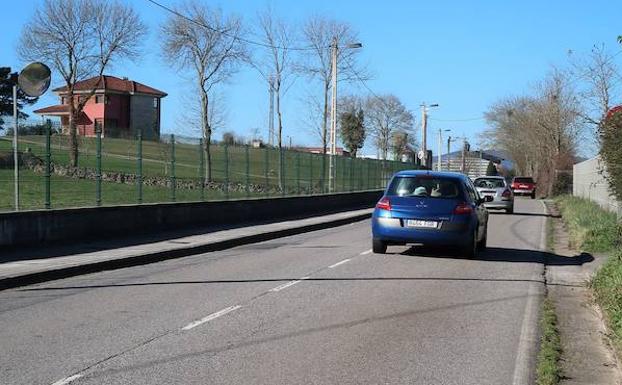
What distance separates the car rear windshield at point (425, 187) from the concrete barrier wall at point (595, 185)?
4441 millimetres

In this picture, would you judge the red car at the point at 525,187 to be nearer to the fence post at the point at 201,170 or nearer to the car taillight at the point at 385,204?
the fence post at the point at 201,170

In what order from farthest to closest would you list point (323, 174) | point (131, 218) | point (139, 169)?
point (323, 174)
point (139, 169)
point (131, 218)

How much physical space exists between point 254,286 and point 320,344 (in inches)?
142

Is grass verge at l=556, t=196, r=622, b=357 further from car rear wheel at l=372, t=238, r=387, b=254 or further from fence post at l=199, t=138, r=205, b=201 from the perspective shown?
fence post at l=199, t=138, r=205, b=201

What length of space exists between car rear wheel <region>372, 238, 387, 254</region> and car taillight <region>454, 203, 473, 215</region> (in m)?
1.59

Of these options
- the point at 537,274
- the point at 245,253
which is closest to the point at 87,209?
the point at 245,253

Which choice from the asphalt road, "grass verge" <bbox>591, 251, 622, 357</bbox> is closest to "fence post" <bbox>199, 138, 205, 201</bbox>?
the asphalt road

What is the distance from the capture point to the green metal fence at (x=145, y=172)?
1467cm

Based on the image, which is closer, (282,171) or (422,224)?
(422,224)

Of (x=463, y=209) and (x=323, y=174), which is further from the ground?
(x=323, y=174)

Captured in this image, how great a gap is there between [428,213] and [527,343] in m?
6.41

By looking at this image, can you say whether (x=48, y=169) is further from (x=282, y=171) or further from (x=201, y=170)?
(x=282, y=171)

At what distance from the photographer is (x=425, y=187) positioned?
14344 mm

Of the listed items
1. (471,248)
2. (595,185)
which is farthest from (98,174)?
(595,185)
